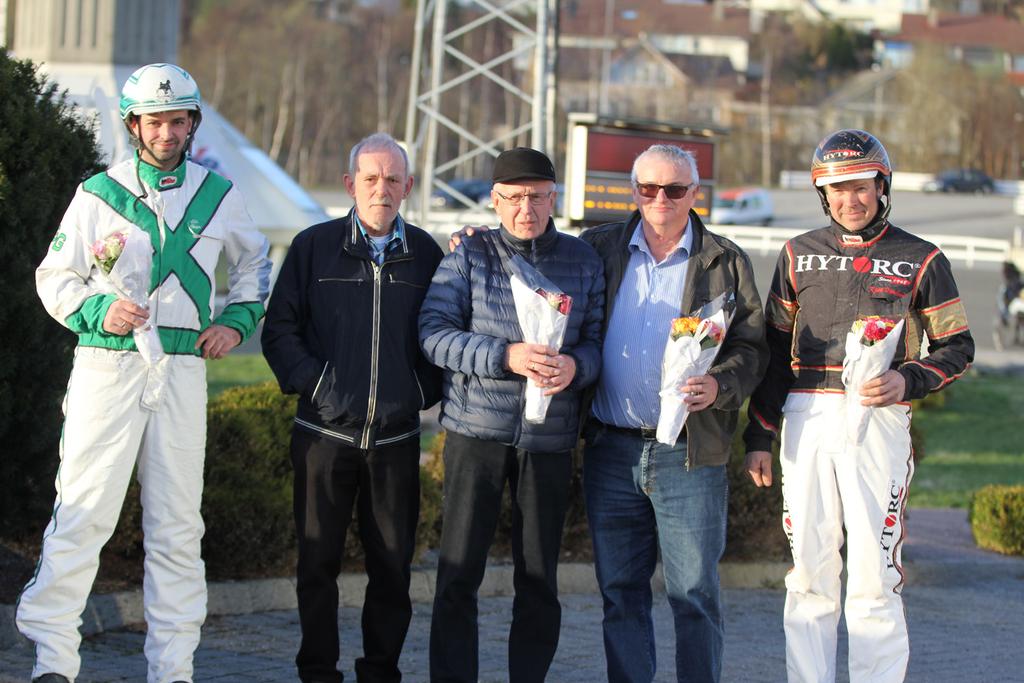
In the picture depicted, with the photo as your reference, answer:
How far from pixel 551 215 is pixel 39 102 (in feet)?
8.18

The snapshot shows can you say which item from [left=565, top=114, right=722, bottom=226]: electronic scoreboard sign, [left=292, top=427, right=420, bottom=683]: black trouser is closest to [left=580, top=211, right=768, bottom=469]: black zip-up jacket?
[left=292, top=427, right=420, bottom=683]: black trouser

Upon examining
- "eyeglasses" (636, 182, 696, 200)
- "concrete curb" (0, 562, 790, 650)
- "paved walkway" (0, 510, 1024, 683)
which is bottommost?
"paved walkway" (0, 510, 1024, 683)

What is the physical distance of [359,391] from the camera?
17.9 feet

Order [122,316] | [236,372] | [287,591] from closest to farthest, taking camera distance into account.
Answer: [122,316] → [287,591] → [236,372]

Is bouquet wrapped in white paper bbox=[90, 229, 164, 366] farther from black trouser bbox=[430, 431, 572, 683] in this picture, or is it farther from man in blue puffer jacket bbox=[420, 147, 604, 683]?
black trouser bbox=[430, 431, 572, 683]

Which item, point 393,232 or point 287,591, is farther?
point 287,591

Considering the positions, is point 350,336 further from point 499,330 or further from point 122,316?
point 122,316

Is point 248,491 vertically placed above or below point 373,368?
below

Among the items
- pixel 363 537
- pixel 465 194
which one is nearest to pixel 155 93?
pixel 363 537

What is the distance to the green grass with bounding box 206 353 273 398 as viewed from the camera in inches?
688

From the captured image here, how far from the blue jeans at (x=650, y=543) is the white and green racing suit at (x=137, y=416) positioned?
154 centimetres

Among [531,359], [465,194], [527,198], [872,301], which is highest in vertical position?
[465,194]

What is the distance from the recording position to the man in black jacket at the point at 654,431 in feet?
17.4

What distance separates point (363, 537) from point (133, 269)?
4.72ft
